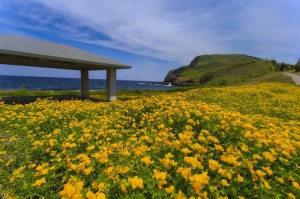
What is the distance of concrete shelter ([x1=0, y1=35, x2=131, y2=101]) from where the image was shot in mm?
10047

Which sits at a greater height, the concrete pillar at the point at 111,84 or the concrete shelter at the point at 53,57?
the concrete shelter at the point at 53,57

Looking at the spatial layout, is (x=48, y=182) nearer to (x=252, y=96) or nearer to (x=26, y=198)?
(x=26, y=198)

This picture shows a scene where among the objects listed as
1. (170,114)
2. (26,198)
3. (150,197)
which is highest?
(170,114)

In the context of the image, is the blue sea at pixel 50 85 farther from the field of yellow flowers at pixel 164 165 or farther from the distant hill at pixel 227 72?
the field of yellow flowers at pixel 164 165

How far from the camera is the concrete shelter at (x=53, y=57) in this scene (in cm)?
1005

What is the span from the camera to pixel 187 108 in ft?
16.8

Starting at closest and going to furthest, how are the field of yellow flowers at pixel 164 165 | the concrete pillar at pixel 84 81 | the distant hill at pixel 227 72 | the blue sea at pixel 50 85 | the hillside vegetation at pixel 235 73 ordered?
the field of yellow flowers at pixel 164 165
the concrete pillar at pixel 84 81
the hillside vegetation at pixel 235 73
the distant hill at pixel 227 72
the blue sea at pixel 50 85

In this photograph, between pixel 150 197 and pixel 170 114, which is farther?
pixel 170 114

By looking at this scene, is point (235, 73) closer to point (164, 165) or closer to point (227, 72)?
point (227, 72)

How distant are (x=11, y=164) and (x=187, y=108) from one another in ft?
12.0

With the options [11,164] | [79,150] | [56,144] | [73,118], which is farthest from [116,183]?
[73,118]

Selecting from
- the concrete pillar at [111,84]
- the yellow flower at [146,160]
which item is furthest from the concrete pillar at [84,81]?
the yellow flower at [146,160]

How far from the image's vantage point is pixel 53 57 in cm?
1060

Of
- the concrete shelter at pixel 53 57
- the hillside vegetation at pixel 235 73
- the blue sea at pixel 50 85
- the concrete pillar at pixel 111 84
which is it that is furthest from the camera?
the blue sea at pixel 50 85
